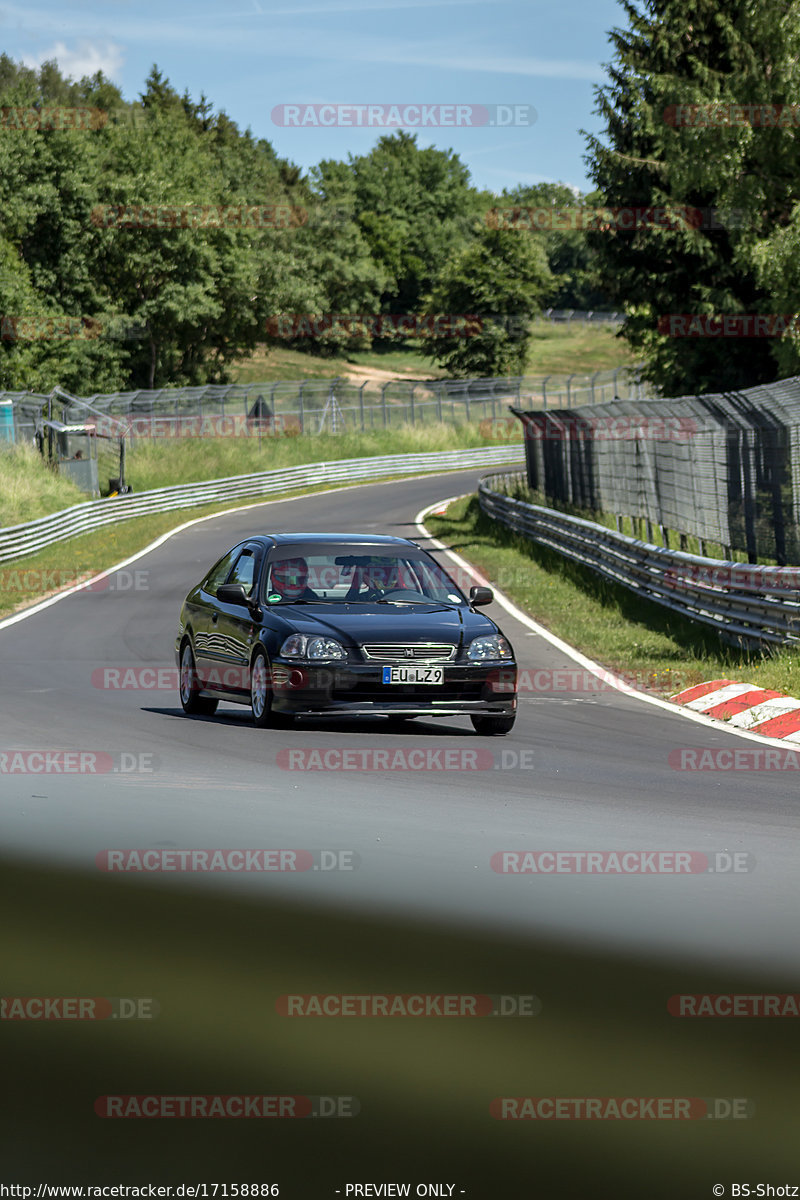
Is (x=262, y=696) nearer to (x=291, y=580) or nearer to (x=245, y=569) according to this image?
(x=291, y=580)

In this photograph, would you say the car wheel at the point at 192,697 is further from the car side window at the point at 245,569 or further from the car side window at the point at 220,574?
the car side window at the point at 245,569

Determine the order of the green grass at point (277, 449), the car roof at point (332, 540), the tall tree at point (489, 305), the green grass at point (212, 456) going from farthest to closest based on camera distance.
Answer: the tall tree at point (489, 305)
the green grass at point (277, 449)
the green grass at point (212, 456)
the car roof at point (332, 540)

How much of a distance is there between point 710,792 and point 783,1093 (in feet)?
15.8

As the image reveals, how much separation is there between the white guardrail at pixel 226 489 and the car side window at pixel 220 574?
801 inches

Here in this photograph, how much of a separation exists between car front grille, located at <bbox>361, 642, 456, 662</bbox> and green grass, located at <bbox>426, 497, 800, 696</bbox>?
11.6ft

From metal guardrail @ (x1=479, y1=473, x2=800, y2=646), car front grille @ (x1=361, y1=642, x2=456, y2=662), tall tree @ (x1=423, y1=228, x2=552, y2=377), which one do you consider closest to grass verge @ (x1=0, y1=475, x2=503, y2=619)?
metal guardrail @ (x1=479, y1=473, x2=800, y2=646)

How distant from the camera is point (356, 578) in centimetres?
1204

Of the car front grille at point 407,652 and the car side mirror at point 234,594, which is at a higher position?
→ the car side mirror at point 234,594

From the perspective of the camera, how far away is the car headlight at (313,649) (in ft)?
35.4

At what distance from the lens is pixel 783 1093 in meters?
3.95

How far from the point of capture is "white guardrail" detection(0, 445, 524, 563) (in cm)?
3553

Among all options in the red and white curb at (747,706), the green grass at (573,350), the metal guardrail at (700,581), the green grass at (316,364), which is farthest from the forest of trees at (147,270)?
the red and white curb at (747,706)

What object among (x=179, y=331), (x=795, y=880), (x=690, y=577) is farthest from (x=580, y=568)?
(x=179, y=331)

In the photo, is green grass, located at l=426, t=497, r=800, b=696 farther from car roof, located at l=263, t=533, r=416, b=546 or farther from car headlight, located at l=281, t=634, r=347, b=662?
car headlight, located at l=281, t=634, r=347, b=662
